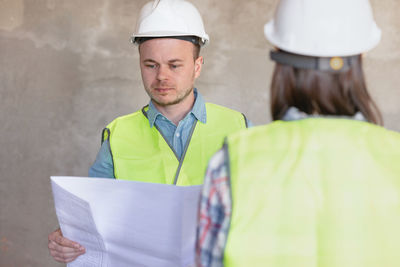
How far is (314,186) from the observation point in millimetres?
923

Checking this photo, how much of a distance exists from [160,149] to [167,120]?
12cm

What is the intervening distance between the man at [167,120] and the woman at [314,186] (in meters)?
0.86

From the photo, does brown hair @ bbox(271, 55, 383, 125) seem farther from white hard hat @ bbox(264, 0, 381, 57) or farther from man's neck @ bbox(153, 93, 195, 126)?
man's neck @ bbox(153, 93, 195, 126)

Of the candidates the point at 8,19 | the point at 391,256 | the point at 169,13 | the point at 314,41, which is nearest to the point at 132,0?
the point at 8,19

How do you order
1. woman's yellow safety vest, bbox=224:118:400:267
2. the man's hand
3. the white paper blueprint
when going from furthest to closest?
the man's hand
the white paper blueprint
woman's yellow safety vest, bbox=224:118:400:267

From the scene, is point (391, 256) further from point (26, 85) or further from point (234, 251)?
point (26, 85)

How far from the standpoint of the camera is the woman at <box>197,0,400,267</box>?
3.03 feet

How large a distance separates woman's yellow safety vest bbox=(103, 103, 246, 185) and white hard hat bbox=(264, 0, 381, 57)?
2.82 ft

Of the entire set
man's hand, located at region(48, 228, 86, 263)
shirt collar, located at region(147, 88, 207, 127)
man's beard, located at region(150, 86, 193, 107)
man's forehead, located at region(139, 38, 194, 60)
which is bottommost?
man's hand, located at region(48, 228, 86, 263)

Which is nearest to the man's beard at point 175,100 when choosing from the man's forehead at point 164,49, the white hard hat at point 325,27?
the man's forehead at point 164,49

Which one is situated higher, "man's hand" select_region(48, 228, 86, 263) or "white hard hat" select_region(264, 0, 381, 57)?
"white hard hat" select_region(264, 0, 381, 57)

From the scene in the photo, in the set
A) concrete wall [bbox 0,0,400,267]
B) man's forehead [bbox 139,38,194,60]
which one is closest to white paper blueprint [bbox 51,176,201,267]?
man's forehead [bbox 139,38,194,60]

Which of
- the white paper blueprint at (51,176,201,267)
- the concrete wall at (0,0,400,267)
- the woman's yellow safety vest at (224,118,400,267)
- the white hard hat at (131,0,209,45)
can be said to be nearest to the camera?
the woman's yellow safety vest at (224,118,400,267)

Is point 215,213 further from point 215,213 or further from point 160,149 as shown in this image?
point 160,149
